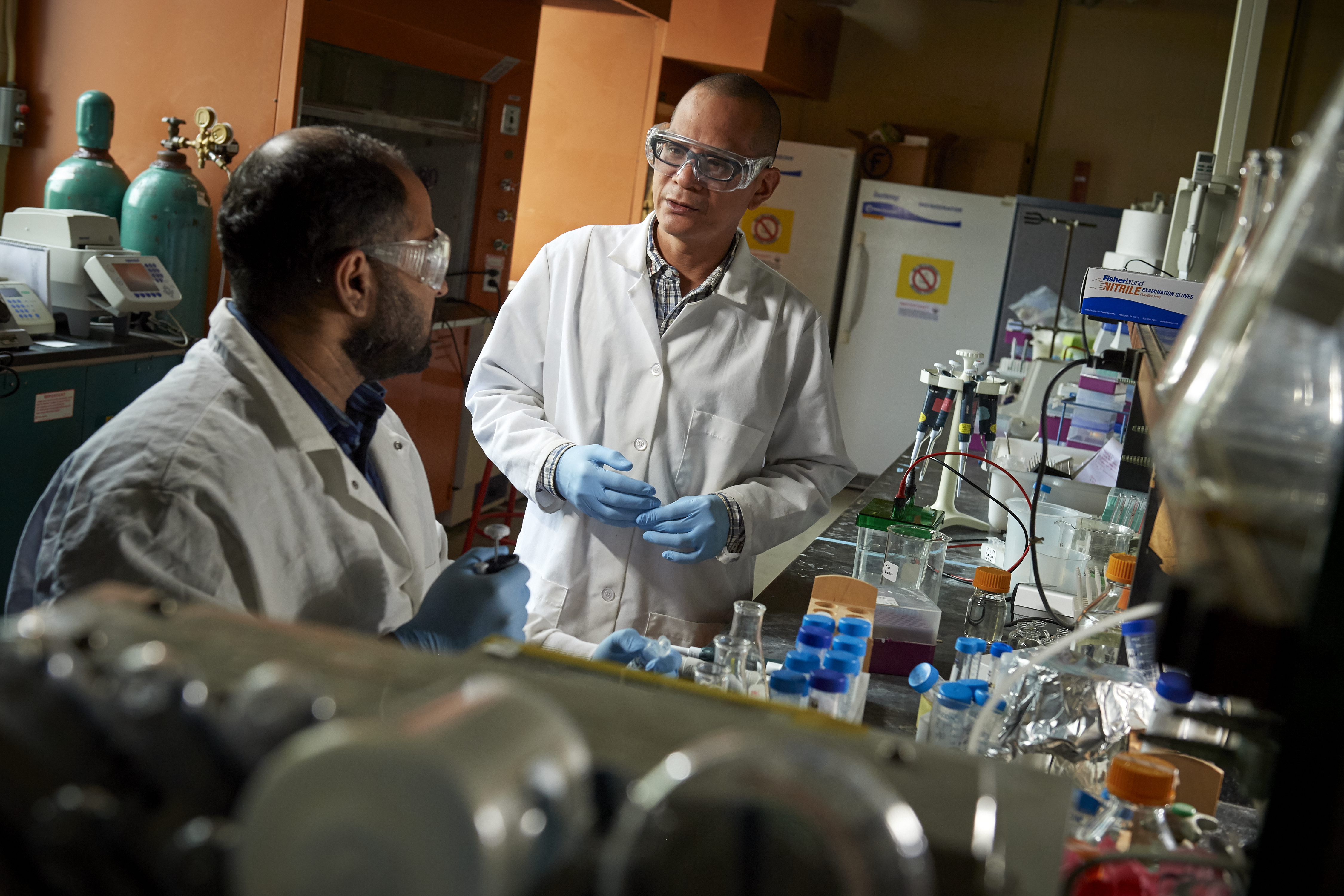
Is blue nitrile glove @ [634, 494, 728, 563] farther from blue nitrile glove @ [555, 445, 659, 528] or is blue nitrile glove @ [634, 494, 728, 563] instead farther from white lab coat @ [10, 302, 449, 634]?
white lab coat @ [10, 302, 449, 634]

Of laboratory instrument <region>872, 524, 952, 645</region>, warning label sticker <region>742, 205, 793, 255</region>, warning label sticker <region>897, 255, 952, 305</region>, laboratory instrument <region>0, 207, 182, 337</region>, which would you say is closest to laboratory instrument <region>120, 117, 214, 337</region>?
laboratory instrument <region>0, 207, 182, 337</region>

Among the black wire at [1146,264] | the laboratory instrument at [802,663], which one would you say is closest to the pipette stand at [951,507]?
the black wire at [1146,264]

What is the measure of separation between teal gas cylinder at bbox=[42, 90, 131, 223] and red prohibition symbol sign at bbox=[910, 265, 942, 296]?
4.80m

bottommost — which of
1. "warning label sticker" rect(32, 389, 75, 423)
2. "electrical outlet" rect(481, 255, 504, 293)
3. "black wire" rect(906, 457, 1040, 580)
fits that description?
"warning label sticker" rect(32, 389, 75, 423)

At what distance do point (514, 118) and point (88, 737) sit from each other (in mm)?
4759

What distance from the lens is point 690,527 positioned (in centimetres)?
204

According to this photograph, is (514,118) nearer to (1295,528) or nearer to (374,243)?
(374,243)

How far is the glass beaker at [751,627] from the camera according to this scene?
152 cm

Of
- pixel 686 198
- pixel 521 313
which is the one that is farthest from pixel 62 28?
pixel 686 198

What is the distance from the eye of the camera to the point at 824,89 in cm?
754

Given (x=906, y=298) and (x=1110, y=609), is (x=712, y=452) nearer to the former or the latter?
(x=1110, y=609)

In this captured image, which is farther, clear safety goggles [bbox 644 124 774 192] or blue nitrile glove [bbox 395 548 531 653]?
clear safety goggles [bbox 644 124 774 192]

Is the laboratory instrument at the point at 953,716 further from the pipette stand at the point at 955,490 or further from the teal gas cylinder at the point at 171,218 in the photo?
the teal gas cylinder at the point at 171,218

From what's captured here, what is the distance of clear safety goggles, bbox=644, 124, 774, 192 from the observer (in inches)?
84.4
